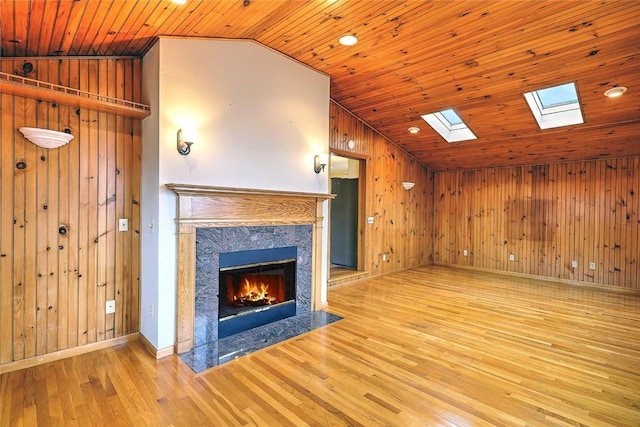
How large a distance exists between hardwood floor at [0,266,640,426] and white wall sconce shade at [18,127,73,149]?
1.75 meters

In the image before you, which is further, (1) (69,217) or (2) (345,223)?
(2) (345,223)

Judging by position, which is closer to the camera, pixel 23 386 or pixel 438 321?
pixel 23 386

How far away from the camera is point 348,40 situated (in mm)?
3320

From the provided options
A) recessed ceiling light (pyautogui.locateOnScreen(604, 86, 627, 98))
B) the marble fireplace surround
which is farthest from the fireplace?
recessed ceiling light (pyautogui.locateOnScreen(604, 86, 627, 98))

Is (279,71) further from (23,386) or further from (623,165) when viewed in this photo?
(623,165)

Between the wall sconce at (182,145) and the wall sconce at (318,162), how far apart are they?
1535 millimetres

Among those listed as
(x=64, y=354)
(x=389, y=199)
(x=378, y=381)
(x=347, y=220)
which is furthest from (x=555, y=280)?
(x=64, y=354)

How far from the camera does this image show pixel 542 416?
2027 millimetres

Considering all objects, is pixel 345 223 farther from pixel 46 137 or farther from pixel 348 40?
pixel 46 137

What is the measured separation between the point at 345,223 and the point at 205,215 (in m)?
3.74

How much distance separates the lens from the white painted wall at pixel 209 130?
110 inches

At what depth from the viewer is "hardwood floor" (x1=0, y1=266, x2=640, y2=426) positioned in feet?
6.59

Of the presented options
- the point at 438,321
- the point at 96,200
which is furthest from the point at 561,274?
the point at 96,200

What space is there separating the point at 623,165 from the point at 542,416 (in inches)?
203
